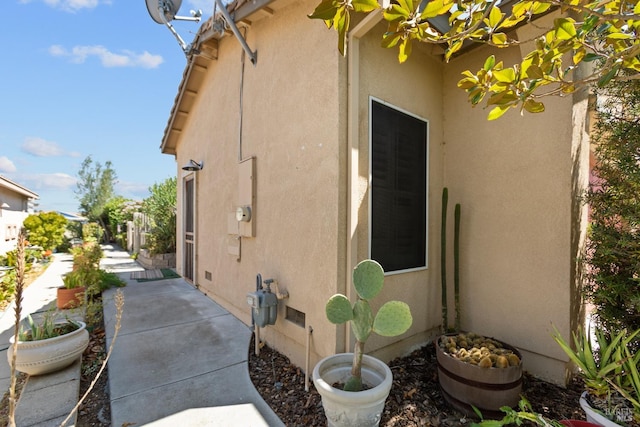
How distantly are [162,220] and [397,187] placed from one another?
10.6 metres

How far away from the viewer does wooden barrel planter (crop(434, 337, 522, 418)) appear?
107 inches

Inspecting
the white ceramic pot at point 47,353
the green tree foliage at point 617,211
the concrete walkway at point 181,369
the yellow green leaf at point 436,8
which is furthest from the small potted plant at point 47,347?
the green tree foliage at point 617,211

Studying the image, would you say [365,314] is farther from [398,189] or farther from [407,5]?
[407,5]

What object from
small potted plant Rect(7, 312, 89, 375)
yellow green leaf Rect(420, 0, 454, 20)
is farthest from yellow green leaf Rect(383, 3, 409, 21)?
small potted plant Rect(7, 312, 89, 375)

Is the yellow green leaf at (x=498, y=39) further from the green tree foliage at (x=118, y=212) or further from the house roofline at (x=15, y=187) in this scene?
the green tree foliage at (x=118, y=212)

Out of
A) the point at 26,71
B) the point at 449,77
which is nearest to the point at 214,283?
the point at 449,77

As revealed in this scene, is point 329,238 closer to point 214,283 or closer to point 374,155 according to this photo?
point 374,155

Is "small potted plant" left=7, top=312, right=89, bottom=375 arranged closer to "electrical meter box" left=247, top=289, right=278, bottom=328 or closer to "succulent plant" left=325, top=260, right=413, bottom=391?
"electrical meter box" left=247, top=289, right=278, bottom=328

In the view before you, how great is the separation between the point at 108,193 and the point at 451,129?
28230 millimetres

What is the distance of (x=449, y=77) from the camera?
4.42m

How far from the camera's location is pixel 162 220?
11.3m

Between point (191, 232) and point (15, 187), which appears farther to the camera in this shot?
point (15, 187)

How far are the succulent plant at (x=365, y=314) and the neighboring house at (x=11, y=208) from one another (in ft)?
41.0

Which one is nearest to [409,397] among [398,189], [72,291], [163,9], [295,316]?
[295,316]
